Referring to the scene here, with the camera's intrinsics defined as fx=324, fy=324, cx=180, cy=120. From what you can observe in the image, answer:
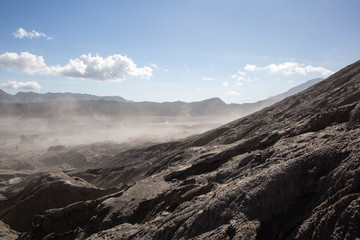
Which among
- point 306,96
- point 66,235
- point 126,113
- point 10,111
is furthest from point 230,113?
point 66,235

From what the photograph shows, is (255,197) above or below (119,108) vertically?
below

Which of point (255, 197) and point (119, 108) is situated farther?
point (119, 108)

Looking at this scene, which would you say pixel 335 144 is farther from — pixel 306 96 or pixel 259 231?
pixel 306 96

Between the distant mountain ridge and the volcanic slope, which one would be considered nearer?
the volcanic slope

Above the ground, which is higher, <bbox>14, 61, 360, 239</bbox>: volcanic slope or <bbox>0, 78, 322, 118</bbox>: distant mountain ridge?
<bbox>0, 78, 322, 118</bbox>: distant mountain ridge

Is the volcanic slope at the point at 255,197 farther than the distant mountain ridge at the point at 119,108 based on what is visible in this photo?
No

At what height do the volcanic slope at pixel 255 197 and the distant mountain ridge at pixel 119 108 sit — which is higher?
the distant mountain ridge at pixel 119 108

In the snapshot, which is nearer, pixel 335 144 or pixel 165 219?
pixel 335 144

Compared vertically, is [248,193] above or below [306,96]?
below

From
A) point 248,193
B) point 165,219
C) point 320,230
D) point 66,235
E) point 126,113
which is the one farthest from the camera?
point 126,113

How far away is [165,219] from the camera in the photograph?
6.93 m

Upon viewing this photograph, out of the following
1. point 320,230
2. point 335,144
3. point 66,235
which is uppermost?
point 335,144

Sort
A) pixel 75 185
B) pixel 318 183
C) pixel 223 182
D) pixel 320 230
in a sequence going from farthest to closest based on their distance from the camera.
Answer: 1. pixel 75 185
2. pixel 223 182
3. pixel 318 183
4. pixel 320 230

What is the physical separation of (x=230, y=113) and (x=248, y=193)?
125893mm
